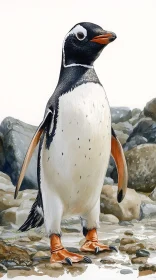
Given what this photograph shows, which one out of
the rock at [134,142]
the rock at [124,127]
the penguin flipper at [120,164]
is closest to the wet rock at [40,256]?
the penguin flipper at [120,164]

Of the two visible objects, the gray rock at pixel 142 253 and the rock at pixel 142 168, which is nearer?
the gray rock at pixel 142 253

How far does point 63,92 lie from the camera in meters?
1.57

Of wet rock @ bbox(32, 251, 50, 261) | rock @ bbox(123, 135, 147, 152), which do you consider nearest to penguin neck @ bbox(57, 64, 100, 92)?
wet rock @ bbox(32, 251, 50, 261)

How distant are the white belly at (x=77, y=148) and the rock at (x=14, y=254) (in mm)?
177

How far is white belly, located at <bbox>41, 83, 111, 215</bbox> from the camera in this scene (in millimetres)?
1537

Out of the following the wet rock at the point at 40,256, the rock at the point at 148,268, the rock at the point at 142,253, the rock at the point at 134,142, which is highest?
the rock at the point at 134,142

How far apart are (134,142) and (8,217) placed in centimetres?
103

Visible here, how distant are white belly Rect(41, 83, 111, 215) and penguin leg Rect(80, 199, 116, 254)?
0.28ft

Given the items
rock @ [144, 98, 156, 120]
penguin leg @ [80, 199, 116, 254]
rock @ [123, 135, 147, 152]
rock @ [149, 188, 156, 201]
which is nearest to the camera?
penguin leg @ [80, 199, 116, 254]

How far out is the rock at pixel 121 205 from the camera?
208 centimetres

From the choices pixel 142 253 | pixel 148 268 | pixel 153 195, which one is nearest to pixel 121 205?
pixel 153 195

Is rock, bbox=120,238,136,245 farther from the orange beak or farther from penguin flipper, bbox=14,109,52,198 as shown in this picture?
the orange beak

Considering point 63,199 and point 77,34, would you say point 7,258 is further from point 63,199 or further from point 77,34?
point 77,34

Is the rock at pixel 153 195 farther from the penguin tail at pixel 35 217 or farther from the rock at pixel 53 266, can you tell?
the rock at pixel 53 266
